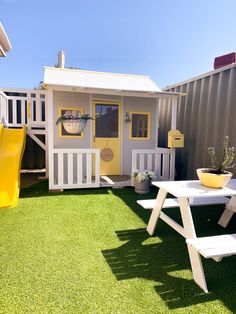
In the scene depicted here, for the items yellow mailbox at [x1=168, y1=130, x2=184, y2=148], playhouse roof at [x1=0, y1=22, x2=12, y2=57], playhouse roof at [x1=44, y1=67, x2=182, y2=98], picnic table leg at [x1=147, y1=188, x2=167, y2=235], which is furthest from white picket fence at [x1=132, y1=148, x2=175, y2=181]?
playhouse roof at [x1=0, y1=22, x2=12, y2=57]

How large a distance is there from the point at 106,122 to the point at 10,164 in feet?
8.71

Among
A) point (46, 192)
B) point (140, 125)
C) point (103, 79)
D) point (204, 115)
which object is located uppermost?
point (103, 79)

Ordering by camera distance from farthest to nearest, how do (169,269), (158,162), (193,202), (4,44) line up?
(158,162) < (4,44) < (193,202) < (169,269)

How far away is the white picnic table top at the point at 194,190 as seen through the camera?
232 centimetres

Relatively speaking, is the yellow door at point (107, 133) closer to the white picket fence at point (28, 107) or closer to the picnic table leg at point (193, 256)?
the white picket fence at point (28, 107)

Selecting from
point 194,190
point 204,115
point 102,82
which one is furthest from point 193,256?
point 102,82

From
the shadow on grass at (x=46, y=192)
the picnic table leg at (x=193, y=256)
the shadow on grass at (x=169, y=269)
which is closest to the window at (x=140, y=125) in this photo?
the shadow on grass at (x=46, y=192)

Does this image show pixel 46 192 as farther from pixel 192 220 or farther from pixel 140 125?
pixel 192 220

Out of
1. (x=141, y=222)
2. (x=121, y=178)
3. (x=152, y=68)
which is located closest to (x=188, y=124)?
(x=121, y=178)

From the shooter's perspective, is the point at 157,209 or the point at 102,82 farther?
the point at 102,82

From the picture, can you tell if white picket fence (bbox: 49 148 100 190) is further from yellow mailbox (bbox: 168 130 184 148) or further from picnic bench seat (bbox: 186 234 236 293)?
picnic bench seat (bbox: 186 234 236 293)

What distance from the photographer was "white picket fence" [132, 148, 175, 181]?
5480 mm

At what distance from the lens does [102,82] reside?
18.6ft

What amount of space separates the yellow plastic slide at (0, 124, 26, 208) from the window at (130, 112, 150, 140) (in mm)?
2820
